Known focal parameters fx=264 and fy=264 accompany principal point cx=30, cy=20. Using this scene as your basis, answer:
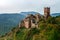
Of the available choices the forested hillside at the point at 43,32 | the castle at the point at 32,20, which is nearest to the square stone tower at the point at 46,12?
the castle at the point at 32,20

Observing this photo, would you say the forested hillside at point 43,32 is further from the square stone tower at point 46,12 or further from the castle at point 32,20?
the square stone tower at point 46,12

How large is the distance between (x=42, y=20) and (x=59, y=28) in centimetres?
231

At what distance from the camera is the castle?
46.2ft

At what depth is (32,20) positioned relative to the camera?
14508 mm

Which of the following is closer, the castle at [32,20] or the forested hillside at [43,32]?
the forested hillside at [43,32]

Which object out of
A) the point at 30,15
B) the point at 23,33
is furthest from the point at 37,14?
the point at 23,33

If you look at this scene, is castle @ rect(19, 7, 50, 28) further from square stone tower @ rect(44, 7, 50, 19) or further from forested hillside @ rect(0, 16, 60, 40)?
forested hillside @ rect(0, 16, 60, 40)

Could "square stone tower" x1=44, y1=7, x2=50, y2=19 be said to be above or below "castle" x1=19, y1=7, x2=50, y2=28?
above

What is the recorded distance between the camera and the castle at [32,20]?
555 inches

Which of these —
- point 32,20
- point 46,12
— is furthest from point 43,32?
point 32,20

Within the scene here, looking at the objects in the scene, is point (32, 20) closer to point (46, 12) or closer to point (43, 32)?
point (46, 12)

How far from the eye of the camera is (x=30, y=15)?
49.7 ft

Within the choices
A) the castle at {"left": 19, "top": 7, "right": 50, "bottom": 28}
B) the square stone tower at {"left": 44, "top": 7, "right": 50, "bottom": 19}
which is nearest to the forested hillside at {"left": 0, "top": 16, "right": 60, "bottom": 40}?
the castle at {"left": 19, "top": 7, "right": 50, "bottom": 28}

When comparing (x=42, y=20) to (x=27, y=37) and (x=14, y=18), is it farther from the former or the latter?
(x=14, y=18)
